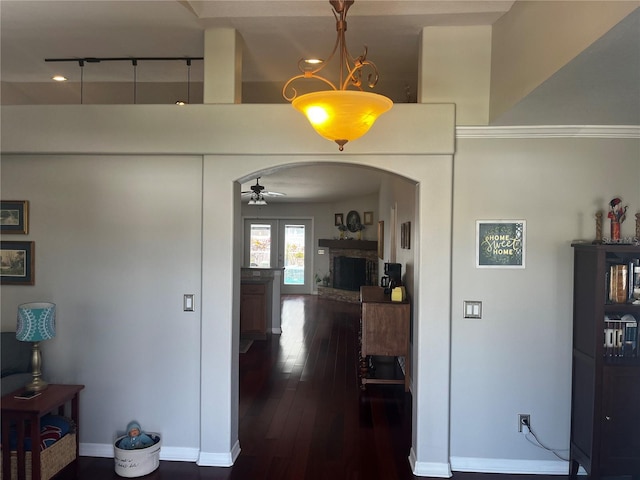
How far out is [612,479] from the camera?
9.82 ft

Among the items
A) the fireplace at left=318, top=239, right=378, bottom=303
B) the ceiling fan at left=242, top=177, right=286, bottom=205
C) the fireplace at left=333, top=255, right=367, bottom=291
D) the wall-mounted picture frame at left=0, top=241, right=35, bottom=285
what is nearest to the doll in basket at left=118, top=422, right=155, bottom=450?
the wall-mounted picture frame at left=0, top=241, right=35, bottom=285

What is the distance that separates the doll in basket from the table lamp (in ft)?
2.13

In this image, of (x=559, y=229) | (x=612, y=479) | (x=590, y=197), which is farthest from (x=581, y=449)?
(x=590, y=197)

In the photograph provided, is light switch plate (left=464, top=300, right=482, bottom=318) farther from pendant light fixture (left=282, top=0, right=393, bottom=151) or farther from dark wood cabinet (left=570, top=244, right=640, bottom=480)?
pendant light fixture (left=282, top=0, right=393, bottom=151)

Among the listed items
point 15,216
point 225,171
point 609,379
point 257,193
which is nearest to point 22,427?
point 15,216

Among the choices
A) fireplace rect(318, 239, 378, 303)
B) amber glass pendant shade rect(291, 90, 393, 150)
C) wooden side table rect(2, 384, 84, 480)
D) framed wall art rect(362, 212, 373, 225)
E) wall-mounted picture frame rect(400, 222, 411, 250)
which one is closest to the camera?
amber glass pendant shade rect(291, 90, 393, 150)

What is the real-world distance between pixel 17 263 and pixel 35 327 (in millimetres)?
729

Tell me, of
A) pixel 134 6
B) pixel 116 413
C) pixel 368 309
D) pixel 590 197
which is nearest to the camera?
pixel 134 6

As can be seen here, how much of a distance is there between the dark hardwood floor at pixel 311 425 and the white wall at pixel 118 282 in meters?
0.40

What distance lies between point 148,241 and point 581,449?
329 cm

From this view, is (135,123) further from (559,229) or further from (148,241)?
(559,229)

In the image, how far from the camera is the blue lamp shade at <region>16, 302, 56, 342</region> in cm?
273

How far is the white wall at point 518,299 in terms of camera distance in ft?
9.70

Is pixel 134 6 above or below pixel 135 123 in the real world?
above
